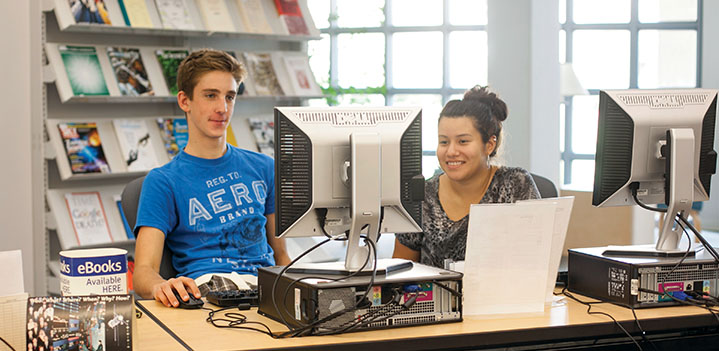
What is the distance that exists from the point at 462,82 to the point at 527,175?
16.2ft

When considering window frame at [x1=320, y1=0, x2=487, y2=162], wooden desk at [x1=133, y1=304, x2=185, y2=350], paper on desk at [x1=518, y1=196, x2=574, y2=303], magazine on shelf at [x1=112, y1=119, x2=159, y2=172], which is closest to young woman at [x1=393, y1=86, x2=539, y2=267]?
paper on desk at [x1=518, y1=196, x2=574, y2=303]

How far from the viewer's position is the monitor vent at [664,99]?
2.25 meters

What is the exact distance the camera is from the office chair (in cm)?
260

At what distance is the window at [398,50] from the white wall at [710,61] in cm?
188

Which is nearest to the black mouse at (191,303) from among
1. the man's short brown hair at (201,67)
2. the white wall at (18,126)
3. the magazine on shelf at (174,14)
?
the man's short brown hair at (201,67)

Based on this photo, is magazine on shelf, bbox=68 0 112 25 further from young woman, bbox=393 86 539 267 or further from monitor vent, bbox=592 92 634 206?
monitor vent, bbox=592 92 634 206

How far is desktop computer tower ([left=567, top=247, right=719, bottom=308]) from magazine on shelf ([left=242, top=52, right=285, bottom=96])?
247 centimetres

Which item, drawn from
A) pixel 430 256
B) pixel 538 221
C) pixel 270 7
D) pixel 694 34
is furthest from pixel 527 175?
pixel 694 34

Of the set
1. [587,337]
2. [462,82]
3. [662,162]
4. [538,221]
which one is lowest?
[587,337]

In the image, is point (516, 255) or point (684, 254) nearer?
point (516, 255)

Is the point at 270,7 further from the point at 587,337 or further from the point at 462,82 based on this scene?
the point at 462,82

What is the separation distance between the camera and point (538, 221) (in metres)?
2.06

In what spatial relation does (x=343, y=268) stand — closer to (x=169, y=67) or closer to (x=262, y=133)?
(x=169, y=67)

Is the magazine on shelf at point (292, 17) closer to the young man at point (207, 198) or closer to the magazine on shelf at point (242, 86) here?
the magazine on shelf at point (242, 86)
